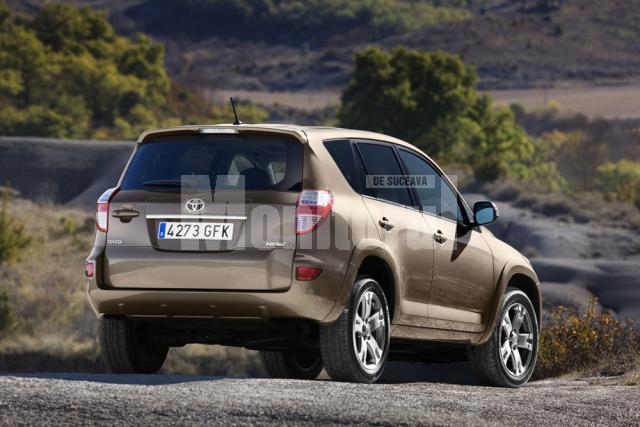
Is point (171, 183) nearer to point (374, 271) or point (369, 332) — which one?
point (374, 271)

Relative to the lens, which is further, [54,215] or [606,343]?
[54,215]

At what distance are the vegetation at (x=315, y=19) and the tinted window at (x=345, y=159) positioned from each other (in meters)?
171

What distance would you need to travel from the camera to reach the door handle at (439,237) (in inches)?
374

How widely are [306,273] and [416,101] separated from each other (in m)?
57.0

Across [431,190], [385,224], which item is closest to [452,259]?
[431,190]

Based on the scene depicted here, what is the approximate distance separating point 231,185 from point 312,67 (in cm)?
15323

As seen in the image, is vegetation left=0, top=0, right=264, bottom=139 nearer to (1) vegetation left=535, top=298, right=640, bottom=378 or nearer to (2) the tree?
(2) the tree

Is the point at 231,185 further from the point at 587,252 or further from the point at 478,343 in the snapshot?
the point at 587,252

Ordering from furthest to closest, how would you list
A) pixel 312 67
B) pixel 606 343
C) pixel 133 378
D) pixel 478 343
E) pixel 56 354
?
1. pixel 312 67
2. pixel 56 354
3. pixel 606 343
4. pixel 478 343
5. pixel 133 378

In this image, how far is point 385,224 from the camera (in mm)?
8820

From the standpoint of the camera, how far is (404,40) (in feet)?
527

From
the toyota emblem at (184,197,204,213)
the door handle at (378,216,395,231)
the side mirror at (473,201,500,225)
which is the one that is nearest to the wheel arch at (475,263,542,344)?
the side mirror at (473,201,500,225)

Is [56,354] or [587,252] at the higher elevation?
[587,252]

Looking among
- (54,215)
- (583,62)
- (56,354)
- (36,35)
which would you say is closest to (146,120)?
(36,35)
